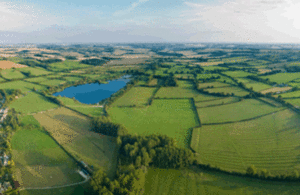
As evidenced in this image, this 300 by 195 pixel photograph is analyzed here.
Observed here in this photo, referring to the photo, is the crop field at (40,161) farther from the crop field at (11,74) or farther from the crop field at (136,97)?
the crop field at (11,74)

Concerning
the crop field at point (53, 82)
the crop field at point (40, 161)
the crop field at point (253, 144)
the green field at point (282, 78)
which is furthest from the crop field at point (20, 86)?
the green field at point (282, 78)

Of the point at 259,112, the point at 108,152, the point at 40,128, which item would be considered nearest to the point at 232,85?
the point at 259,112

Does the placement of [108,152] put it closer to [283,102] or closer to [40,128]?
[40,128]

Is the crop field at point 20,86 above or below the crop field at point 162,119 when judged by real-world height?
above

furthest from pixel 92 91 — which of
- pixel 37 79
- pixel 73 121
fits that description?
pixel 37 79

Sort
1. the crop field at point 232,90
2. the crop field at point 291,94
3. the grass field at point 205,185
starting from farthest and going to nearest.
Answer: the crop field at point 232,90 < the crop field at point 291,94 < the grass field at point 205,185

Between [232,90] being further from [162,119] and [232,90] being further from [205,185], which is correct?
[205,185]
